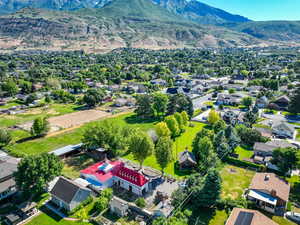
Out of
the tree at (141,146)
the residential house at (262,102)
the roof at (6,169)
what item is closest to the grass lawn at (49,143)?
the roof at (6,169)

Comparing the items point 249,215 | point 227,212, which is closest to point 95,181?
point 227,212

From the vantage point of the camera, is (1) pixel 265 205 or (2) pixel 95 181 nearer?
(1) pixel 265 205

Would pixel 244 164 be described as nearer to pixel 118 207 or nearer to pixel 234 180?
pixel 234 180

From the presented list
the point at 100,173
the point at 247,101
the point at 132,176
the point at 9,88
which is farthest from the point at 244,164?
the point at 9,88

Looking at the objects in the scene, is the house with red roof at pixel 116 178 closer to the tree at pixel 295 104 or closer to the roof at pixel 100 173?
the roof at pixel 100 173

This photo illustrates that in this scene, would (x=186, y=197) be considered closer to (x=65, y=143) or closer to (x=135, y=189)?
(x=135, y=189)

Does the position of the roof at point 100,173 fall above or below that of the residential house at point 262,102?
below
